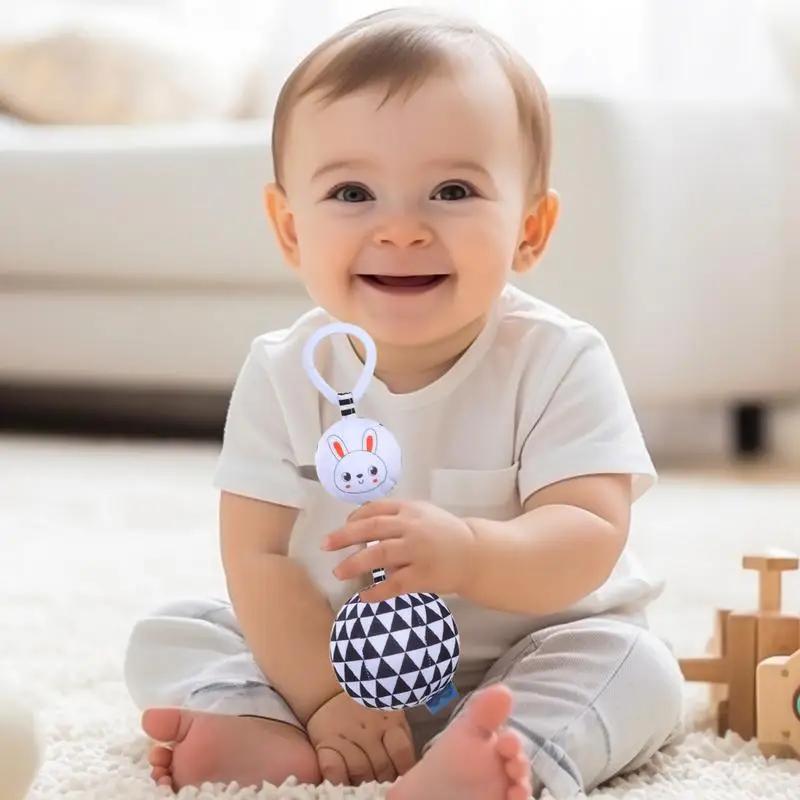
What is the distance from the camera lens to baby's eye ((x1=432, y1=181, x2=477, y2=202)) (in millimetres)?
743

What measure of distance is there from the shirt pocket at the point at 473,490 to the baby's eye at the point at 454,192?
158 millimetres

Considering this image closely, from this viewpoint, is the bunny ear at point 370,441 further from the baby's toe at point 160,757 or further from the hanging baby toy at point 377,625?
the baby's toe at point 160,757

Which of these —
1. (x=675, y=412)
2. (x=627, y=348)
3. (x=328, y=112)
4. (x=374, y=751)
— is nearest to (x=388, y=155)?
(x=328, y=112)

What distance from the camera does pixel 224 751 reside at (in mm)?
733

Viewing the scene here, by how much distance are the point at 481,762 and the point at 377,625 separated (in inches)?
3.2

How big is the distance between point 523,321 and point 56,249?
5.29 ft

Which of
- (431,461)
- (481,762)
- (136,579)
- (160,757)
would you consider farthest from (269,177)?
(481,762)

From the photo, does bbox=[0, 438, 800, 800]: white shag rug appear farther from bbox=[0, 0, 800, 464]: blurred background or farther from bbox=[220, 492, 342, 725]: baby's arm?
bbox=[0, 0, 800, 464]: blurred background

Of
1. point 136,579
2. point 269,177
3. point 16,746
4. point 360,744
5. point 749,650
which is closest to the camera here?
point 16,746

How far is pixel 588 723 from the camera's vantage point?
2.38ft

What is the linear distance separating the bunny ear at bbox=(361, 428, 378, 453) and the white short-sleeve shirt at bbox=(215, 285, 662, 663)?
6.0 inches

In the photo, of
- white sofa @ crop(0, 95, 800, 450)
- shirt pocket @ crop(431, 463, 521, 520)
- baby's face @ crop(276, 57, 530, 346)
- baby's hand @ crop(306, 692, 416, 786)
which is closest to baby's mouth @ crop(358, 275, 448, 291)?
baby's face @ crop(276, 57, 530, 346)

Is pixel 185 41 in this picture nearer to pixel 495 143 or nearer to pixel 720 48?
pixel 720 48

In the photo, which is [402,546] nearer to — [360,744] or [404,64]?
[360,744]
